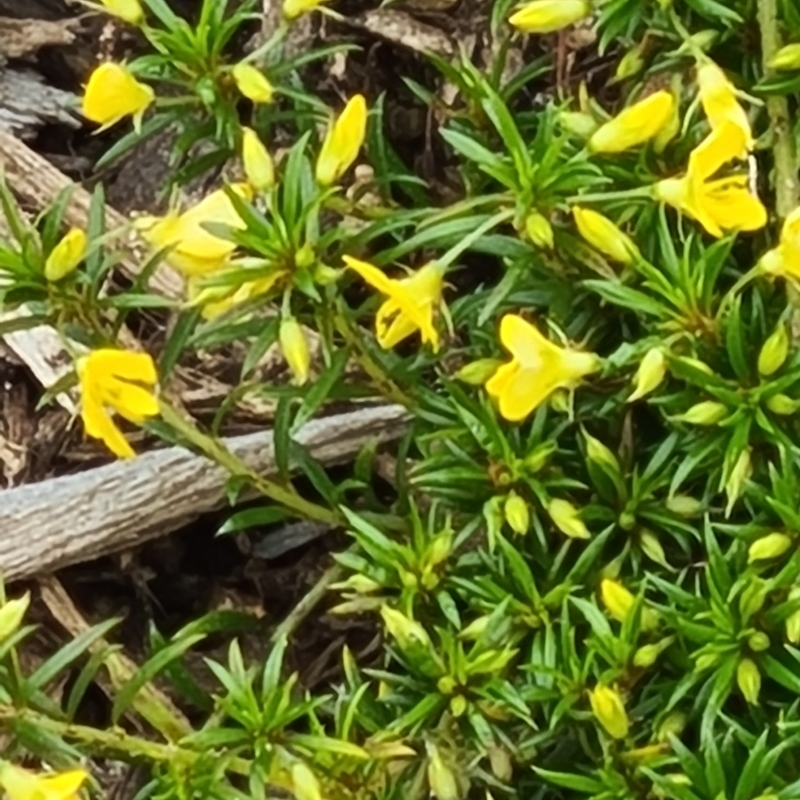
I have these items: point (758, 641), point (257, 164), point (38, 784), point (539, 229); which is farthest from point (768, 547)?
point (38, 784)

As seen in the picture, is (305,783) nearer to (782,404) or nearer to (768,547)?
(768,547)

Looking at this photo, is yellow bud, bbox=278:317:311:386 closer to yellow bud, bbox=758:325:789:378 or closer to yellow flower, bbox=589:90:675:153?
yellow flower, bbox=589:90:675:153

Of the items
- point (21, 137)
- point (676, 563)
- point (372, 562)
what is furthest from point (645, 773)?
point (21, 137)

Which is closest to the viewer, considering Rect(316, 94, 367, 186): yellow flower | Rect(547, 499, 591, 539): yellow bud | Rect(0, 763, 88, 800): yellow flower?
Rect(0, 763, 88, 800): yellow flower

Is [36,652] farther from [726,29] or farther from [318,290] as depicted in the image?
[726,29]

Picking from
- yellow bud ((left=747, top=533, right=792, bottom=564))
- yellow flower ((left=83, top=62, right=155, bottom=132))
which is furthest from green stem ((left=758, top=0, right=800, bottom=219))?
yellow flower ((left=83, top=62, right=155, bottom=132))
